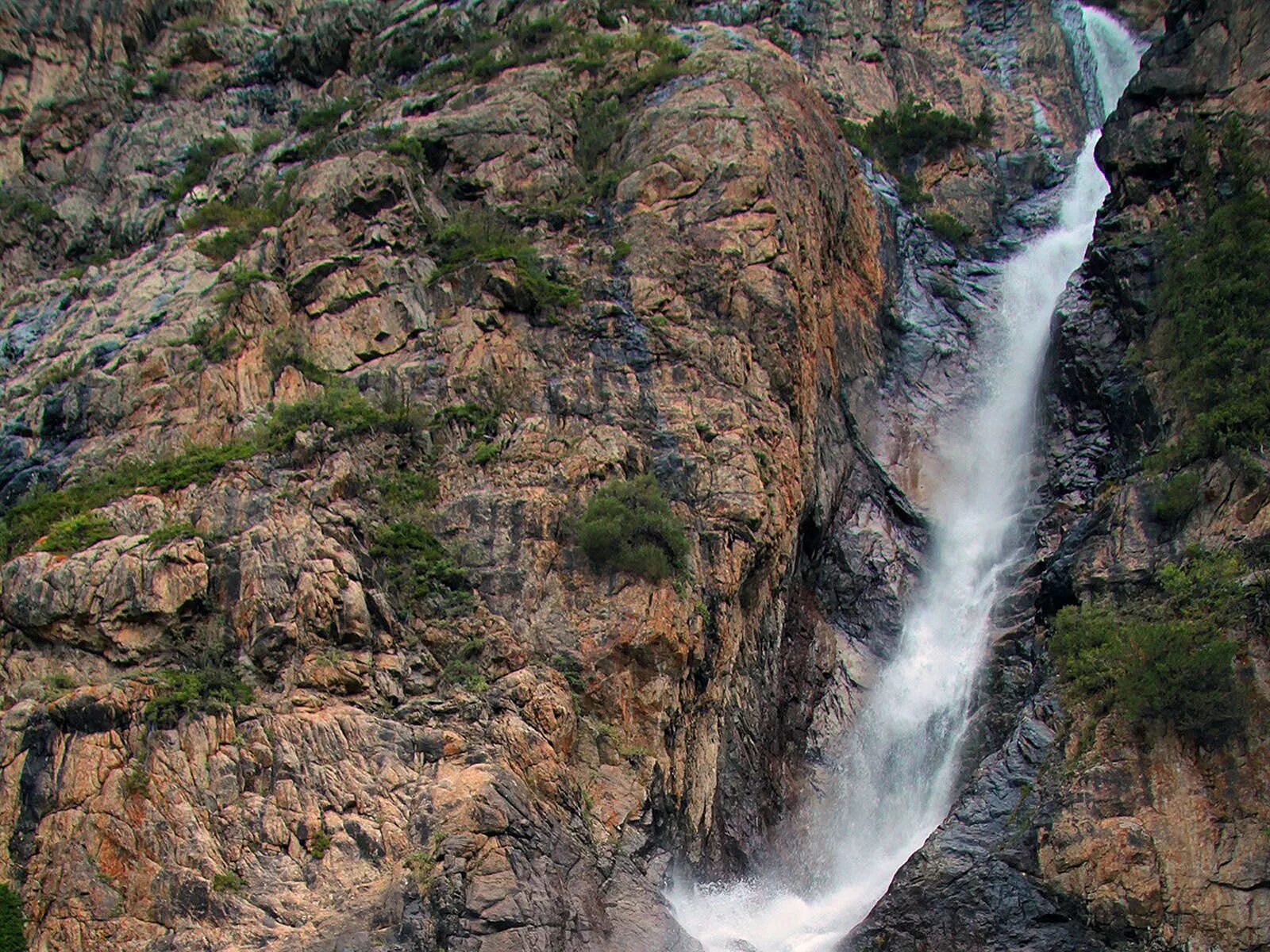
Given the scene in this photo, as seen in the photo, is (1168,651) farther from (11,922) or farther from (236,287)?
(236,287)

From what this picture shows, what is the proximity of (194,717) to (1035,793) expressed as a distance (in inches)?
589

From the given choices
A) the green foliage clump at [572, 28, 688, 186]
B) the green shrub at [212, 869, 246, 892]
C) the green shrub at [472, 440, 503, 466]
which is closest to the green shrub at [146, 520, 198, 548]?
the green shrub at [472, 440, 503, 466]

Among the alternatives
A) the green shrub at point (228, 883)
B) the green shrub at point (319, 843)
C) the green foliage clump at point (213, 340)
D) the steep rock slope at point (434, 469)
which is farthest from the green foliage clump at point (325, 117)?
the green shrub at point (228, 883)

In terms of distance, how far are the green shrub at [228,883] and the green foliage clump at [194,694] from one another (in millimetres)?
2752

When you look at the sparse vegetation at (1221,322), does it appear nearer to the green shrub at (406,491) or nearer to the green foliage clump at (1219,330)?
the green foliage clump at (1219,330)

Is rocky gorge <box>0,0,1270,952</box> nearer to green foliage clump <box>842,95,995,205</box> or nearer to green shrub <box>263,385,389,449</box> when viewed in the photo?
green shrub <box>263,385,389,449</box>

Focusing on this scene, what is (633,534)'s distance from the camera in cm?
2391

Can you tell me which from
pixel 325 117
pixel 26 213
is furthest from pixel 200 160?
pixel 26 213

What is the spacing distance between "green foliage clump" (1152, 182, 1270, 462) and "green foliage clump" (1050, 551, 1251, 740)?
3322mm

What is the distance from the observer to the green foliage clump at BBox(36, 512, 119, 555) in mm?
21781

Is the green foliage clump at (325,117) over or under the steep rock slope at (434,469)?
over

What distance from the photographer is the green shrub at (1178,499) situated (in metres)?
23.7

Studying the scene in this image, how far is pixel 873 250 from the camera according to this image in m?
36.8

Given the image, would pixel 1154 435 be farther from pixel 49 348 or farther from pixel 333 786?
pixel 49 348
